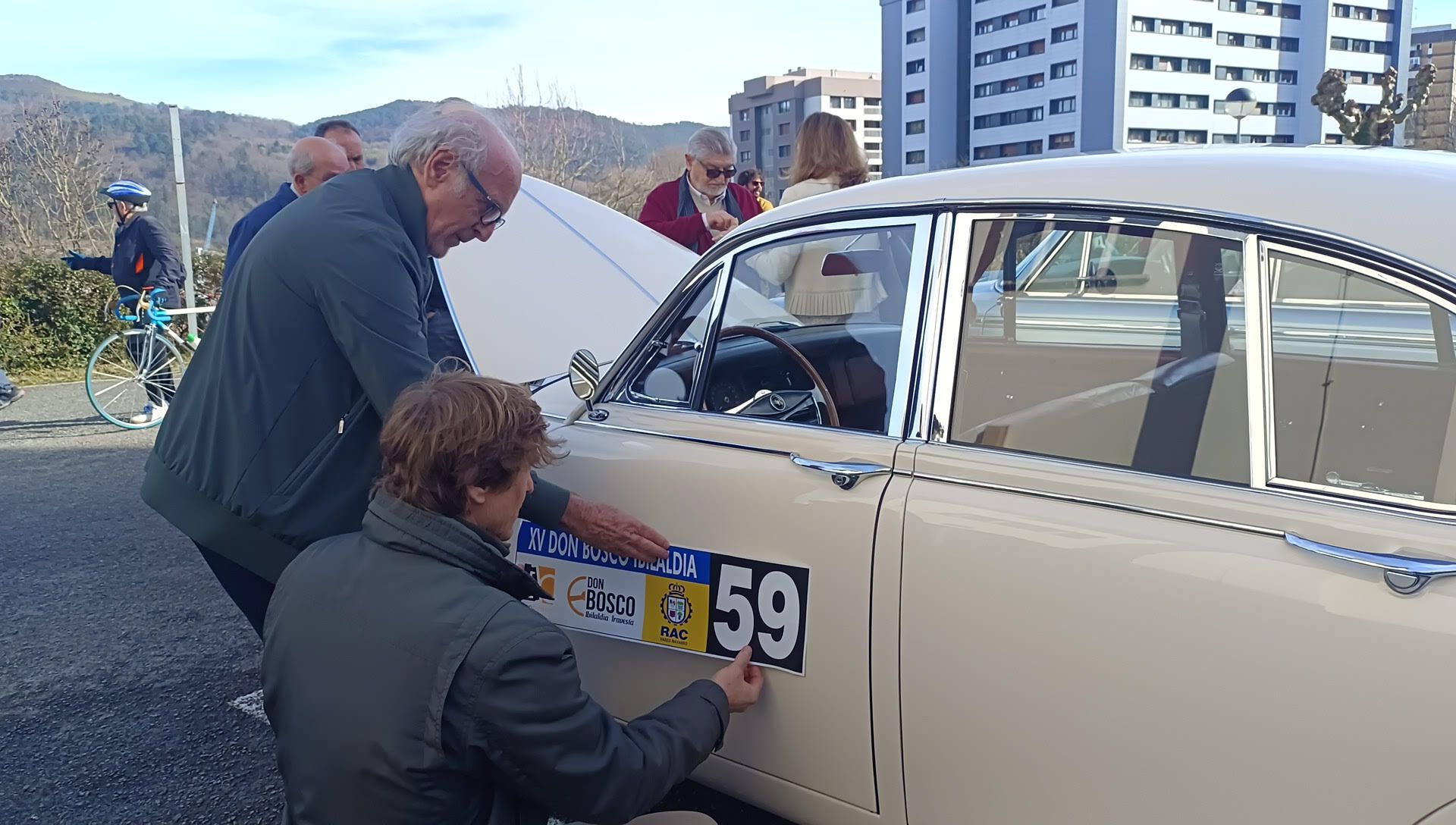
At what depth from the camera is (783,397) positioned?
263 centimetres

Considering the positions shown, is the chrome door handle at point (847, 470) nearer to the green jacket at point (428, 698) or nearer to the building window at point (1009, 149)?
the green jacket at point (428, 698)

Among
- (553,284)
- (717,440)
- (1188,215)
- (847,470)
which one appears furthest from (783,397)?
(553,284)

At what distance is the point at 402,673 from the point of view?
1592mm

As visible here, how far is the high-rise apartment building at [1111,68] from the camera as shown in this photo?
67.2 metres

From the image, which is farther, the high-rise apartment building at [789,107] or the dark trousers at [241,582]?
the high-rise apartment building at [789,107]

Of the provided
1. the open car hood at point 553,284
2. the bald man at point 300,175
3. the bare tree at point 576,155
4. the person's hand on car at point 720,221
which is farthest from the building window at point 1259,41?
the open car hood at point 553,284

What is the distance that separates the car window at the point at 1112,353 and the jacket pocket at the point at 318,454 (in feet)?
4.85

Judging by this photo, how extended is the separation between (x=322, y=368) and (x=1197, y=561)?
Result: 200 centimetres

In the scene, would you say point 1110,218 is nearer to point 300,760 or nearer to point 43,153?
point 300,760

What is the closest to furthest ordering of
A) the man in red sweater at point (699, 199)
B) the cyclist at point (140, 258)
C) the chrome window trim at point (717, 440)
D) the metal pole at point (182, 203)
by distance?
the chrome window trim at point (717, 440), the man in red sweater at point (699, 199), the cyclist at point (140, 258), the metal pole at point (182, 203)

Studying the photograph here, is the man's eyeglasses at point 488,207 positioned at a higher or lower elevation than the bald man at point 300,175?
lower

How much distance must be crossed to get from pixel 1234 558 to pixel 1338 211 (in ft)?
1.96

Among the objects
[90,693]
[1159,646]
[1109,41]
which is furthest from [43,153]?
[1109,41]

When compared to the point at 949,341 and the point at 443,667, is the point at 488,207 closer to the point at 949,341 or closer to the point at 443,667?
the point at 949,341
